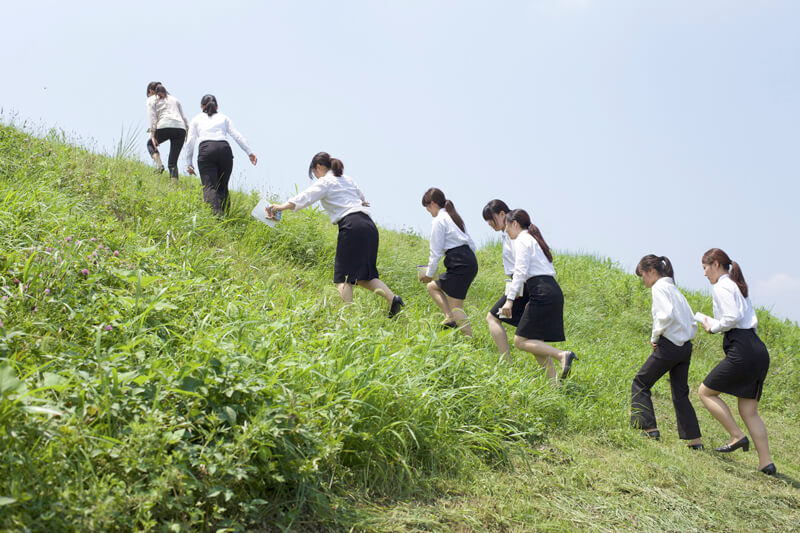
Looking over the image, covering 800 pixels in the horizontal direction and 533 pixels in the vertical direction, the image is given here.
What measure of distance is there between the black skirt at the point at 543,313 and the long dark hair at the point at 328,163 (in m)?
2.59

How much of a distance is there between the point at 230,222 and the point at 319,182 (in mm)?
2154

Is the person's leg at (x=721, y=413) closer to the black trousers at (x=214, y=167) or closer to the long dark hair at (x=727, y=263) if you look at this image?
the long dark hair at (x=727, y=263)

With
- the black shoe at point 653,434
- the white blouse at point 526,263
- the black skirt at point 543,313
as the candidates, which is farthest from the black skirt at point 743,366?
the white blouse at point 526,263

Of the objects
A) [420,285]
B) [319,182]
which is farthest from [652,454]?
[420,285]

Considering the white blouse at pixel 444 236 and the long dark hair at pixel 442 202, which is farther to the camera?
the long dark hair at pixel 442 202

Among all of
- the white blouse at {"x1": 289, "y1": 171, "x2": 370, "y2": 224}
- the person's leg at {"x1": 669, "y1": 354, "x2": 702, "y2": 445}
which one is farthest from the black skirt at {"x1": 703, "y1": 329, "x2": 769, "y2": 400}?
the white blouse at {"x1": 289, "y1": 171, "x2": 370, "y2": 224}

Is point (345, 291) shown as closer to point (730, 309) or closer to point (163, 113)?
point (730, 309)

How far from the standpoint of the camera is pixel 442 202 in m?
7.45

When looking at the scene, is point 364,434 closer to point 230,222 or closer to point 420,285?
point 230,222

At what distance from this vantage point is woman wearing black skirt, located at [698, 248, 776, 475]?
5.52m

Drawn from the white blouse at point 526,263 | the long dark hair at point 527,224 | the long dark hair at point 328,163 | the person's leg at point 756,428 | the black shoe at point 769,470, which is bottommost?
the black shoe at point 769,470

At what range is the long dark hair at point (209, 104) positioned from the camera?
27.3 ft

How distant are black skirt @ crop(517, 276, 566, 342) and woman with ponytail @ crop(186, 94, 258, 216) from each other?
444cm

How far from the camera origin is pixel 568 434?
5.02 m
